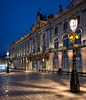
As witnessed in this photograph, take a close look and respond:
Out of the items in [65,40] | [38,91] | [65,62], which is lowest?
[38,91]

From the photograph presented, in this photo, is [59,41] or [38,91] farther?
[59,41]

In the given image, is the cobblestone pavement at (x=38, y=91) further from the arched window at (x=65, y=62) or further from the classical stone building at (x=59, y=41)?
the arched window at (x=65, y=62)

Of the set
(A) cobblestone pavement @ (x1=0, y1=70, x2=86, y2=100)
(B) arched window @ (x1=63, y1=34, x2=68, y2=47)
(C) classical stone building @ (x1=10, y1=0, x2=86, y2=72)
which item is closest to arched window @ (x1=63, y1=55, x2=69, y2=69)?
(C) classical stone building @ (x1=10, y1=0, x2=86, y2=72)

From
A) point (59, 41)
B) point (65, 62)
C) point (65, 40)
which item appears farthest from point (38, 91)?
point (59, 41)

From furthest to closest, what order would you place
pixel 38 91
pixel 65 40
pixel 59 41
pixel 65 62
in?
1. pixel 59 41
2. pixel 65 40
3. pixel 65 62
4. pixel 38 91

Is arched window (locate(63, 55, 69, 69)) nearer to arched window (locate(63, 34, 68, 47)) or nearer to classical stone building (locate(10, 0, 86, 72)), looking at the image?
classical stone building (locate(10, 0, 86, 72))

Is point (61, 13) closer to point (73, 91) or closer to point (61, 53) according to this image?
point (61, 53)

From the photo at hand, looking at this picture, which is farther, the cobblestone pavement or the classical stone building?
the classical stone building

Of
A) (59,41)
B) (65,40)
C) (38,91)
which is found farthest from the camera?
(59,41)

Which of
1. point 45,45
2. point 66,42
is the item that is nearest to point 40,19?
point 45,45

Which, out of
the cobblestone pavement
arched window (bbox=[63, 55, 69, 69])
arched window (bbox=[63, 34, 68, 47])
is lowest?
the cobblestone pavement

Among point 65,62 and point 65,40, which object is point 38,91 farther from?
point 65,40

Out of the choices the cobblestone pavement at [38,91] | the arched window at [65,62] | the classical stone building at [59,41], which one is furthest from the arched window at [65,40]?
the cobblestone pavement at [38,91]

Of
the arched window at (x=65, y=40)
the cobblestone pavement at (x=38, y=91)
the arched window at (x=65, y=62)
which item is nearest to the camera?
the cobblestone pavement at (x=38, y=91)
